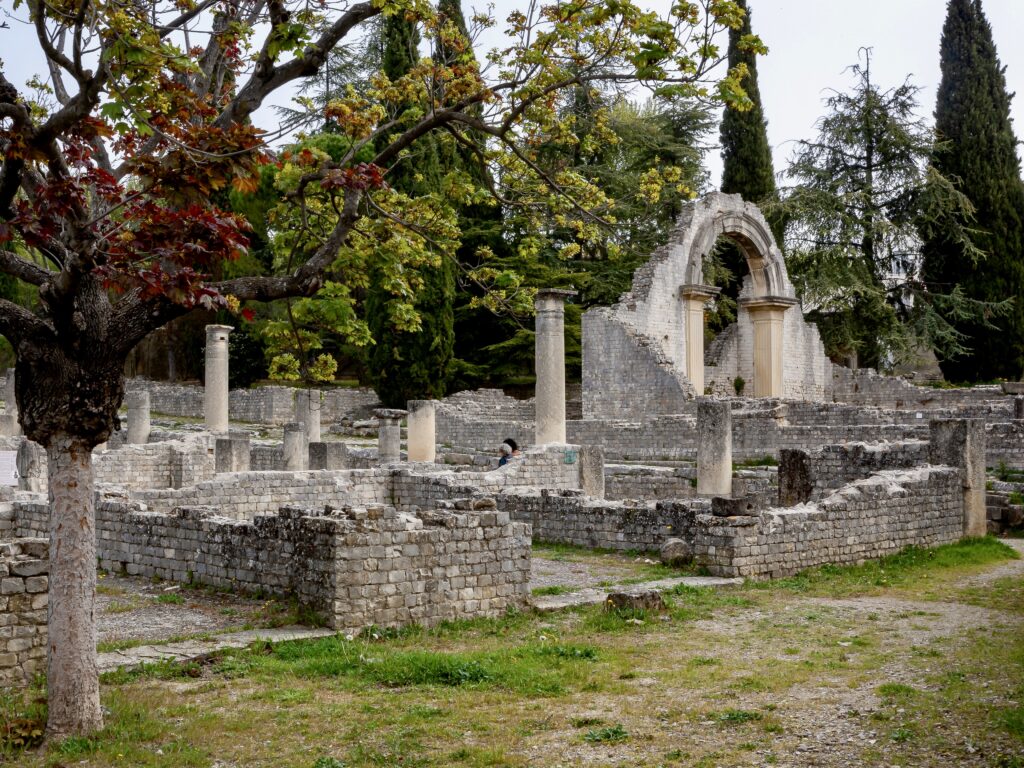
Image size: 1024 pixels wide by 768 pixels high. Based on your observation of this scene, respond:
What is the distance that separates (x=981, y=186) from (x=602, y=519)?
99.3 feet

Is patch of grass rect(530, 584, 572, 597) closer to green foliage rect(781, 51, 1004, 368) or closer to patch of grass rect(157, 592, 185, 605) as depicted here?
patch of grass rect(157, 592, 185, 605)

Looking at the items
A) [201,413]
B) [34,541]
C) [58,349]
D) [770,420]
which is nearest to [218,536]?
[34,541]

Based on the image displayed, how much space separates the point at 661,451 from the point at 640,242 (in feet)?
61.3

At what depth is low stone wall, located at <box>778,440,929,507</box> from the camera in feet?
49.9

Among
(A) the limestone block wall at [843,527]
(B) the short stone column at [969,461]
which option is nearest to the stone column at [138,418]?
(A) the limestone block wall at [843,527]

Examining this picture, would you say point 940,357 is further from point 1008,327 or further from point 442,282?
point 442,282

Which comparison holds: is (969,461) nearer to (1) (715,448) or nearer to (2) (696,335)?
(1) (715,448)

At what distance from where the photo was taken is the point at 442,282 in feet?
123

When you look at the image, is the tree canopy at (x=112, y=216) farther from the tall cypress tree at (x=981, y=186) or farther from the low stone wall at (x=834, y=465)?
the tall cypress tree at (x=981, y=186)

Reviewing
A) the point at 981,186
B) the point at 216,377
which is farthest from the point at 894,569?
the point at 981,186

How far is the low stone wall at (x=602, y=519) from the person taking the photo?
12867mm

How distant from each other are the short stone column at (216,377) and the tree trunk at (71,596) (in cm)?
2315

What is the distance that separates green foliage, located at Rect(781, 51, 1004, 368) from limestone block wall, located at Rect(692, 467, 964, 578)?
24482 millimetres

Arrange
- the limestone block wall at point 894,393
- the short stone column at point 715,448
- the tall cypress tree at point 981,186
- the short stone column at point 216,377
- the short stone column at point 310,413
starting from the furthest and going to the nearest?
1. the tall cypress tree at point 981,186
2. the limestone block wall at point 894,393
3. the short stone column at point 216,377
4. the short stone column at point 310,413
5. the short stone column at point 715,448
